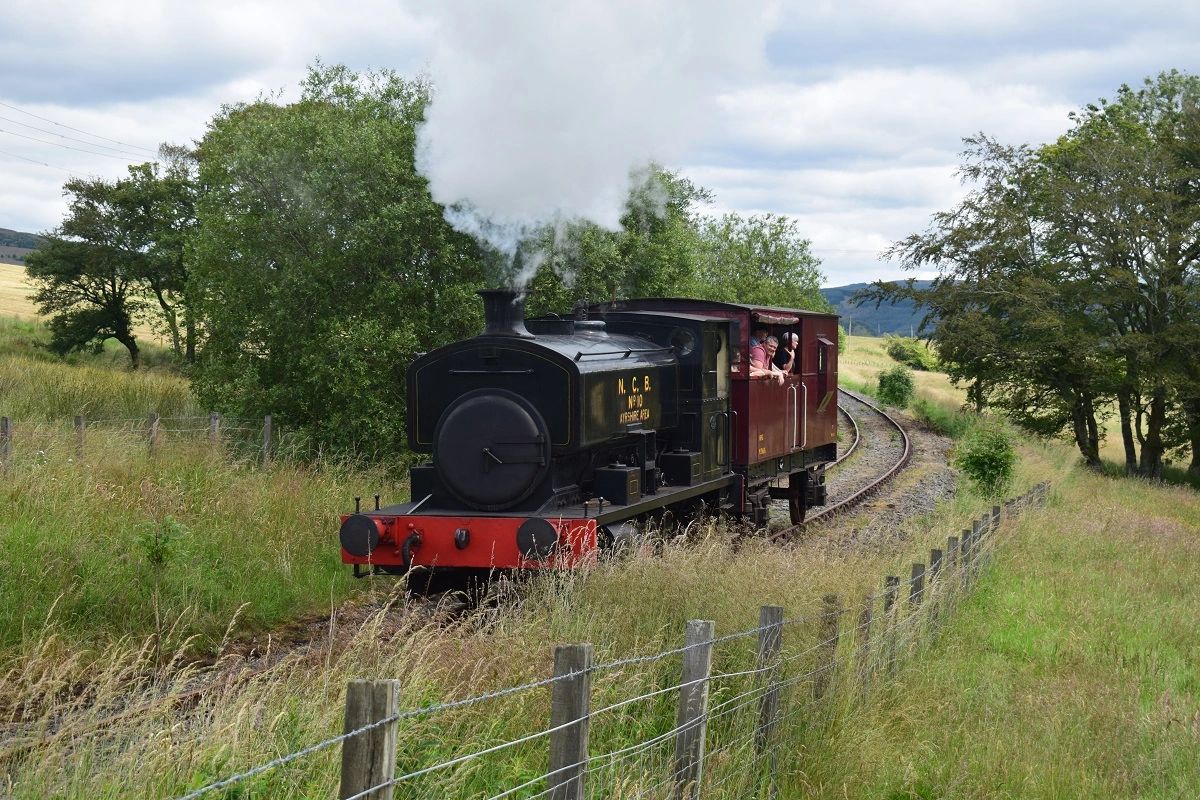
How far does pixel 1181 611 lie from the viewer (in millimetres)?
10828

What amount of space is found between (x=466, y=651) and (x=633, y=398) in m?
4.87

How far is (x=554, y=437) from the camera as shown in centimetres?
978

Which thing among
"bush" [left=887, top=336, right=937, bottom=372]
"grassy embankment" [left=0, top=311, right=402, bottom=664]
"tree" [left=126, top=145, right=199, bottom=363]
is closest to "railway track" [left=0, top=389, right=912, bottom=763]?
"grassy embankment" [left=0, top=311, right=402, bottom=664]

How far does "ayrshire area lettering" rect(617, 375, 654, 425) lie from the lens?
1057 centimetres

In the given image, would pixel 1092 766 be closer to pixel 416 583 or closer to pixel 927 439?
pixel 416 583

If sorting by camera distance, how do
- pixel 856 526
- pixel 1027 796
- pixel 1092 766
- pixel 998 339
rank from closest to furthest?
1. pixel 1027 796
2. pixel 1092 766
3. pixel 856 526
4. pixel 998 339

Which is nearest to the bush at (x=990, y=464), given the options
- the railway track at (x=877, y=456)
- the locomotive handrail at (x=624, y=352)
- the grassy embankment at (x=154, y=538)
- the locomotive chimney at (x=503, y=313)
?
the railway track at (x=877, y=456)

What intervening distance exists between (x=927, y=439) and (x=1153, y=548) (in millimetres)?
15201

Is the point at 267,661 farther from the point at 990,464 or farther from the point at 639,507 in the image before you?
the point at 990,464

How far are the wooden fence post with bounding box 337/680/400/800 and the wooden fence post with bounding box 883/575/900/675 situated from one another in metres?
4.76

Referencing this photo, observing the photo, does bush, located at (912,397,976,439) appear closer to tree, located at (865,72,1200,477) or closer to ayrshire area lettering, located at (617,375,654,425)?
tree, located at (865,72,1200,477)

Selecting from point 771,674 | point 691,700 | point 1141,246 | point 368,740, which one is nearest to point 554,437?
point 771,674

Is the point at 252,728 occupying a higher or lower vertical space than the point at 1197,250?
lower

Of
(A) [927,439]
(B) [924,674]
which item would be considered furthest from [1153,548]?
(A) [927,439]
